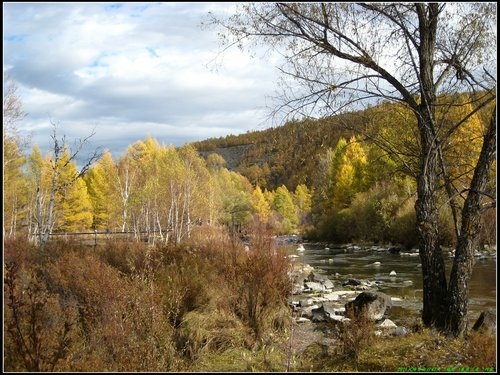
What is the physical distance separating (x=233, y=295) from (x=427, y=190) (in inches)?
173

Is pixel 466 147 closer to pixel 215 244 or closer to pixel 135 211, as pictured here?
pixel 215 244

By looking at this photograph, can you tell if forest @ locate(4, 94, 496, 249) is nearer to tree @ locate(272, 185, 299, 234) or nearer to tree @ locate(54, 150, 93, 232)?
tree @ locate(54, 150, 93, 232)

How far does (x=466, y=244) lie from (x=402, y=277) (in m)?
14.2

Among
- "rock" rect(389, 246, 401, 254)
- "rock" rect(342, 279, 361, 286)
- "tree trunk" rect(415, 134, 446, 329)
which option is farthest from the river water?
"tree trunk" rect(415, 134, 446, 329)

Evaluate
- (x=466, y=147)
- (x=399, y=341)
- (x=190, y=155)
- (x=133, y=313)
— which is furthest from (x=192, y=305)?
(x=190, y=155)

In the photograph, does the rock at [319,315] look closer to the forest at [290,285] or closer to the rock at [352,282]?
the forest at [290,285]

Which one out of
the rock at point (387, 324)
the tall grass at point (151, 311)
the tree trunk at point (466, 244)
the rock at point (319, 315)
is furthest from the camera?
the rock at point (319, 315)

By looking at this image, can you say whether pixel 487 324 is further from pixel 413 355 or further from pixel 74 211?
pixel 74 211

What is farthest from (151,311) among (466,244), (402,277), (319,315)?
(402,277)

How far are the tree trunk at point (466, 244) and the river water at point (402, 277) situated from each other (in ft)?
15.0

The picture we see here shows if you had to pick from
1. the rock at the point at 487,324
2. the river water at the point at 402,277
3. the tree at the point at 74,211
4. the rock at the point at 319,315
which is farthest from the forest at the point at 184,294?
the tree at the point at 74,211

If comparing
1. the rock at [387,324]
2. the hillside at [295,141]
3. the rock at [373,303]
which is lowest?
the rock at [387,324]

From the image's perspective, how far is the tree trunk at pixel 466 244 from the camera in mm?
6719

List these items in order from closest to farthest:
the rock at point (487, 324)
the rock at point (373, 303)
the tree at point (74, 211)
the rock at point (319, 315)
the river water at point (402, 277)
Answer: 1. the rock at point (487, 324)
2. the rock at point (373, 303)
3. the rock at point (319, 315)
4. the river water at point (402, 277)
5. the tree at point (74, 211)
